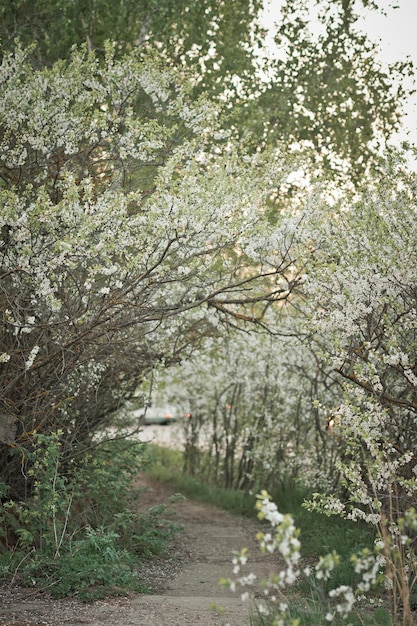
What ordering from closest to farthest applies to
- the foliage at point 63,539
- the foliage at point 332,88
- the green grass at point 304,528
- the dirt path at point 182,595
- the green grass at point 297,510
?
1. the green grass at point 304,528
2. the dirt path at point 182,595
3. the foliage at point 63,539
4. the green grass at point 297,510
5. the foliage at point 332,88

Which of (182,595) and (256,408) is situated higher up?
(256,408)

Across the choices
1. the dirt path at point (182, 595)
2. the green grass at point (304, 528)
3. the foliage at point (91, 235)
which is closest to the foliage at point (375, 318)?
the green grass at point (304, 528)

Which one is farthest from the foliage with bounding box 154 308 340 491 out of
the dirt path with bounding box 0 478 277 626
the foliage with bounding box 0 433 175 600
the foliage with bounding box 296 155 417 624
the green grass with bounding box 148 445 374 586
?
the foliage with bounding box 0 433 175 600

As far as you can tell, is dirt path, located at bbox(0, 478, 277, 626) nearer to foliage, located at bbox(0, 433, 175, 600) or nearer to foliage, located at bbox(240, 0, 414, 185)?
foliage, located at bbox(0, 433, 175, 600)

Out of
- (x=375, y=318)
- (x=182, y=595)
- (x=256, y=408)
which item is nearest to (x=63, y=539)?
(x=182, y=595)

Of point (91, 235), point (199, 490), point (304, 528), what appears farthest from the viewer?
point (199, 490)

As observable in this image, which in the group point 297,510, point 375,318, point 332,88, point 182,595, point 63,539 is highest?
point 332,88

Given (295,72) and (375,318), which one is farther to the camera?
(295,72)

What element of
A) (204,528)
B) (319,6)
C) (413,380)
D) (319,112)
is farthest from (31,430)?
(319,6)

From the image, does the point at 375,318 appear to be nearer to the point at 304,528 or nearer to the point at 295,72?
the point at 304,528

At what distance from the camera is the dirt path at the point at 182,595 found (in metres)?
5.20

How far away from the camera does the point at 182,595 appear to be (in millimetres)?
6926

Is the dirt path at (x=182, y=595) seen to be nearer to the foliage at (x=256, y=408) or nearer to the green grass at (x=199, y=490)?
the green grass at (x=199, y=490)

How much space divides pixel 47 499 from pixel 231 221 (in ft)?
10.2
